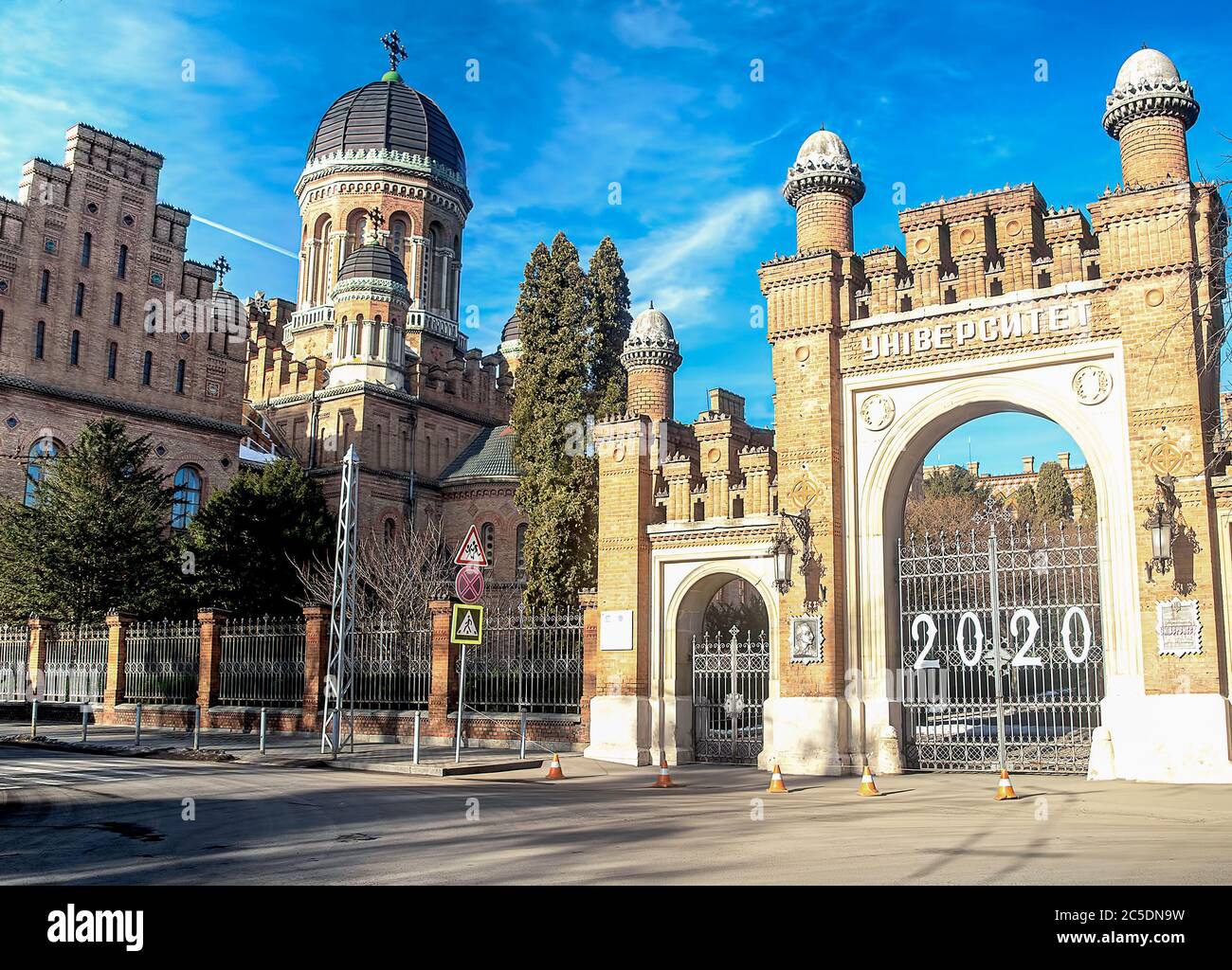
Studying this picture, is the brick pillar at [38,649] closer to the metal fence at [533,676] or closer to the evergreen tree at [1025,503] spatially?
the metal fence at [533,676]

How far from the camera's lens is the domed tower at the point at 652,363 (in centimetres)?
2612

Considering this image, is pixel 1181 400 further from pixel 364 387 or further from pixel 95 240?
pixel 95 240

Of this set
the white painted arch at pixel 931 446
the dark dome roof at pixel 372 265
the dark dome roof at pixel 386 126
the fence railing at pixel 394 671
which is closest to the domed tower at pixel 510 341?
the dark dome roof at pixel 386 126

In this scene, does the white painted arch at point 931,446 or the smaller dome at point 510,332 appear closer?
the white painted arch at point 931,446

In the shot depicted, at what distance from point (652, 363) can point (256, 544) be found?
54.7ft

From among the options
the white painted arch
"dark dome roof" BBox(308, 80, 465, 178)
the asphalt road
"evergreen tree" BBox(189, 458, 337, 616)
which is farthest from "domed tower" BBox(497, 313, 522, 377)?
the asphalt road

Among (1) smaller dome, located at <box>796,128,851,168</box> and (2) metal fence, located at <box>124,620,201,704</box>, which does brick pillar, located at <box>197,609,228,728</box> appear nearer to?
(2) metal fence, located at <box>124,620,201,704</box>

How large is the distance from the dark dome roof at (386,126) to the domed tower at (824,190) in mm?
40054

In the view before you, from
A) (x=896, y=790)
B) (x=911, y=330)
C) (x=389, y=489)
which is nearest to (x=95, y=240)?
(x=389, y=489)

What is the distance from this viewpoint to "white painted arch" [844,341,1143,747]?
16.4 m

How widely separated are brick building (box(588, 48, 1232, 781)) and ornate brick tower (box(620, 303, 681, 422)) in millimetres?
3932

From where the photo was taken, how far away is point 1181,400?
634 inches

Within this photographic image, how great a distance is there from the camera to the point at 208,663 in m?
26.6

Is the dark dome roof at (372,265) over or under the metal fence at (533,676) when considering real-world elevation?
over
